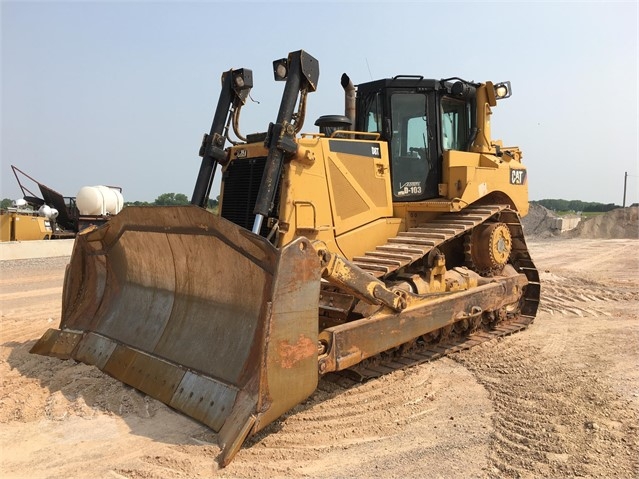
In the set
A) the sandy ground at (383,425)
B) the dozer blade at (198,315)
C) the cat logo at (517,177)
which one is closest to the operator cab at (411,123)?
the cat logo at (517,177)

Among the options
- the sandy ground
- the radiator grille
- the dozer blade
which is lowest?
the sandy ground

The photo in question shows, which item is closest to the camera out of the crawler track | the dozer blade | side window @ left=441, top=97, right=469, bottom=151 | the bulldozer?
the dozer blade

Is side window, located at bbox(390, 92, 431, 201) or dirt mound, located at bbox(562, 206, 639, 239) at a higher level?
side window, located at bbox(390, 92, 431, 201)

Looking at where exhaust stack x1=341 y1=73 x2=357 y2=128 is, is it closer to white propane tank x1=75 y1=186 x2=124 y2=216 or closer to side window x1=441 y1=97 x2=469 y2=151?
side window x1=441 y1=97 x2=469 y2=151

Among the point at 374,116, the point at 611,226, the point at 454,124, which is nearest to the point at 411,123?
the point at 374,116

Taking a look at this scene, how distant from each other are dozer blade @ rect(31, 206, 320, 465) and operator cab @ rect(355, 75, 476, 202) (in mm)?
2635

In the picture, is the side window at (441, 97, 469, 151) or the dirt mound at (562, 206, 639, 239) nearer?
the side window at (441, 97, 469, 151)

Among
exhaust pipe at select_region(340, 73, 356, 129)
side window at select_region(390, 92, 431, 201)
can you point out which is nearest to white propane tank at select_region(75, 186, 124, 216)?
exhaust pipe at select_region(340, 73, 356, 129)

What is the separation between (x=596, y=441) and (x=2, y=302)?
887 centimetres

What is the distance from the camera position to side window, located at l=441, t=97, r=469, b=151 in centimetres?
629

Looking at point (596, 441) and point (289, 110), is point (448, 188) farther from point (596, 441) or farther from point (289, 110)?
point (596, 441)

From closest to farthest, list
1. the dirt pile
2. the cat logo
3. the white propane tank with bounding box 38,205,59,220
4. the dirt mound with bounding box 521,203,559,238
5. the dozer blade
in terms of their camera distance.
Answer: the dozer blade
the cat logo
the white propane tank with bounding box 38,205,59,220
the dirt pile
the dirt mound with bounding box 521,203,559,238

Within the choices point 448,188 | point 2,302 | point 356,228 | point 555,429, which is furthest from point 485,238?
point 2,302

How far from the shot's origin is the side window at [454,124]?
248 inches
